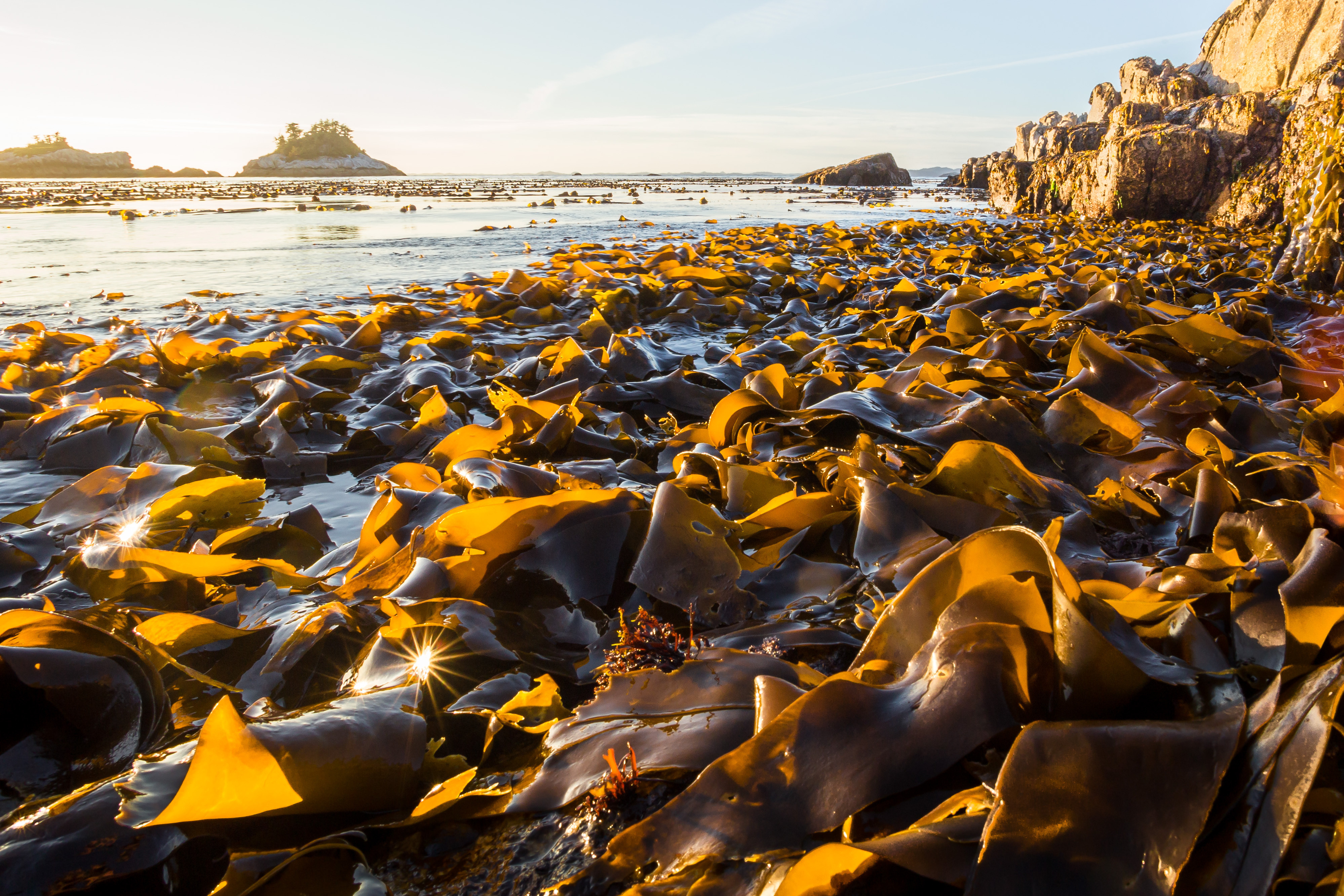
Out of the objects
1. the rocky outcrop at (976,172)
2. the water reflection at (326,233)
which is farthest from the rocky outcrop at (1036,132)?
the water reflection at (326,233)

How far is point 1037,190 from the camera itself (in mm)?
12914

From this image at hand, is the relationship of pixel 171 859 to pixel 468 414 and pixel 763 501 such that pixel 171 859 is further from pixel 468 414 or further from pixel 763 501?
pixel 468 414

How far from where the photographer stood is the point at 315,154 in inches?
2761

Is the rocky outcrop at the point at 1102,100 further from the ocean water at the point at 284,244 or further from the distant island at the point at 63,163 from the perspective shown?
the distant island at the point at 63,163

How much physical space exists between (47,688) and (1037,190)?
15.2 meters

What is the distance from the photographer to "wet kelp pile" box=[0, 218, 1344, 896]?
0.64 meters

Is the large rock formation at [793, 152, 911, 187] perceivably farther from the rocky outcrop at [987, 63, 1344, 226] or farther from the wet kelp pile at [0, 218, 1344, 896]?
the wet kelp pile at [0, 218, 1344, 896]

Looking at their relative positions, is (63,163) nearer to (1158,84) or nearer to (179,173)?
(179,173)

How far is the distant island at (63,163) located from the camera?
47500 millimetres

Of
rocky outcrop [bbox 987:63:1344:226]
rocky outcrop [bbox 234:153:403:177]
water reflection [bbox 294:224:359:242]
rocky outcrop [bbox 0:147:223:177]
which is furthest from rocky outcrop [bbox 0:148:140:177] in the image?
rocky outcrop [bbox 987:63:1344:226]

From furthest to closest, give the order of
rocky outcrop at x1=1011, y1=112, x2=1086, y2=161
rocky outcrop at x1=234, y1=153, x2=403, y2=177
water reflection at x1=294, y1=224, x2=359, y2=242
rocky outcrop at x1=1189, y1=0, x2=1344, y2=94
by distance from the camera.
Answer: rocky outcrop at x1=234, y1=153, x2=403, y2=177 → rocky outcrop at x1=1011, y1=112, x2=1086, y2=161 → rocky outcrop at x1=1189, y1=0, x2=1344, y2=94 → water reflection at x1=294, y1=224, x2=359, y2=242

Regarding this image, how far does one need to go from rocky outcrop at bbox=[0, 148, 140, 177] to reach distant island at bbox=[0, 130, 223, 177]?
1.4 inches

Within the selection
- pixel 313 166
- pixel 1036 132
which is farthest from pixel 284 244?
pixel 313 166

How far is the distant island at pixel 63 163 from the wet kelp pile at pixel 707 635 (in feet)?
205
